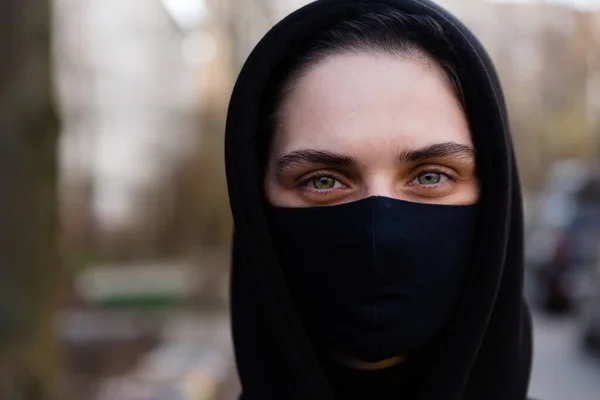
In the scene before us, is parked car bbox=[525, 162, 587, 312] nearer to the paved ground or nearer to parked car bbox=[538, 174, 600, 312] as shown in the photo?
parked car bbox=[538, 174, 600, 312]

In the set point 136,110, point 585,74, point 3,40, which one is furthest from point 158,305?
point 585,74

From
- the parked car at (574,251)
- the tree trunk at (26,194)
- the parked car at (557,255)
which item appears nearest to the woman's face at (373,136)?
the tree trunk at (26,194)

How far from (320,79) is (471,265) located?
445mm

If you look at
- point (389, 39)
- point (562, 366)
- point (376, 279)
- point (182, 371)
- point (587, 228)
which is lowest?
point (562, 366)

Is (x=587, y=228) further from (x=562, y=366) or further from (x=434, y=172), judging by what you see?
(x=434, y=172)

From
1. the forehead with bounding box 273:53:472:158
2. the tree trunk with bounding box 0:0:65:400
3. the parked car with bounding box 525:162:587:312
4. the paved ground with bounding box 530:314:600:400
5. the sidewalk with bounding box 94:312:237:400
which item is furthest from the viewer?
the parked car with bounding box 525:162:587:312

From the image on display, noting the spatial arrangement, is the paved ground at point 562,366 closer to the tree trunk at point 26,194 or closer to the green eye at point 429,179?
the tree trunk at point 26,194

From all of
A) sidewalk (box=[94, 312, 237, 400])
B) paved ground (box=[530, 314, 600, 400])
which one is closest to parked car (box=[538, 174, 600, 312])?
paved ground (box=[530, 314, 600, 400])

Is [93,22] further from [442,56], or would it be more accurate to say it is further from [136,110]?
[442,56]

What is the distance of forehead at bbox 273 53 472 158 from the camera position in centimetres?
147

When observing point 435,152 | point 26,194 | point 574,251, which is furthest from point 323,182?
point 574,251

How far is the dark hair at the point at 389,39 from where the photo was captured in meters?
1.52

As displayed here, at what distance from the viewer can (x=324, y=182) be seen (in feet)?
5.09

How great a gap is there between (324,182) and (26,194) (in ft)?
9.80
